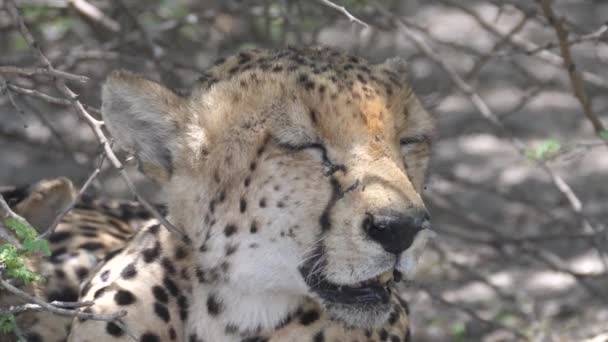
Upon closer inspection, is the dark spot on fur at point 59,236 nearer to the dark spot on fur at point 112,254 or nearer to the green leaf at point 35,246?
the dark spot on fur at point 112,254

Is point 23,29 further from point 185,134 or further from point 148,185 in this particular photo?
point 148,185

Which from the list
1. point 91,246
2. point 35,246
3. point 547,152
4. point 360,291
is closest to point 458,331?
point 547,152

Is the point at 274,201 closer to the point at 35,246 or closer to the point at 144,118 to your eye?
Result: the point at 144,118

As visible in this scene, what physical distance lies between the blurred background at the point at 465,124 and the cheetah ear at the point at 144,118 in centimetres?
78

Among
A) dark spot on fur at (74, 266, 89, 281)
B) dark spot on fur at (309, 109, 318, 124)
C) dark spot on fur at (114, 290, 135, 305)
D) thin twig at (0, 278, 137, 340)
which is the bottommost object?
dark spot on fur at (74, 266, 89, 281)

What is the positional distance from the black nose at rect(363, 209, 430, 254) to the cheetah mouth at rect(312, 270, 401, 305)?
0.47 ft

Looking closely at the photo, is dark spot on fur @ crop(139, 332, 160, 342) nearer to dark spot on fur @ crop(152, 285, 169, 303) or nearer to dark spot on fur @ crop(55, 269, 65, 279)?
dark spot on fur @ crop(152, 285, 169, 303)

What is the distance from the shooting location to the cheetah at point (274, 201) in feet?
8.64

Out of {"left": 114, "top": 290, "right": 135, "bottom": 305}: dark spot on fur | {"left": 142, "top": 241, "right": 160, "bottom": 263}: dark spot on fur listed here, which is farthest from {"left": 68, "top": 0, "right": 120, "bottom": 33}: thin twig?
{"left": 114, "top": 290, "right": 135, "bottom": 305}: dark spot on fur

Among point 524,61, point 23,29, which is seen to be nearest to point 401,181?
point 23,29

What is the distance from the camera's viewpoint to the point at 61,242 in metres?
3.43

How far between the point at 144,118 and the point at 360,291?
0.67 meters

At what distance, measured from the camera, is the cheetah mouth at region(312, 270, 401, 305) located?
2.69 m

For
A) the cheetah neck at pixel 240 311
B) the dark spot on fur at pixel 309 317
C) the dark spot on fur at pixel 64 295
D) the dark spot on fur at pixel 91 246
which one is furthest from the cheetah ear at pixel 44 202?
the dark spot on fur at pixel 309 317
